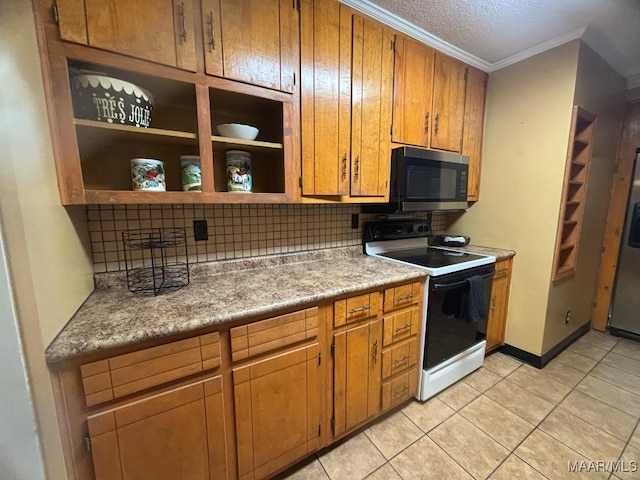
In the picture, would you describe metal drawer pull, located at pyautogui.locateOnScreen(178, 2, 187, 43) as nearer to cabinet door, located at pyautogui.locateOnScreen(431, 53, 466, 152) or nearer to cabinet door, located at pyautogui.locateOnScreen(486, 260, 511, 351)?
cabinet door, located at pyautogui.locateOnScreen(431, 53, 466, 152)

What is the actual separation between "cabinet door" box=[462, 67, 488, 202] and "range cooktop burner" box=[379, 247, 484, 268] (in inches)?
23.8

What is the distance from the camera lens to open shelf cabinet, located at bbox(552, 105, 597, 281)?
1.88 meters

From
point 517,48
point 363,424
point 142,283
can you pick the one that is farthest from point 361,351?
point 517,48

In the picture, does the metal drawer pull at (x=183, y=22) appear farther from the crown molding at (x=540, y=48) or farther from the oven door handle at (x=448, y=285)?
the crown molding at (x=540, y=48)

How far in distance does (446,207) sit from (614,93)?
1.83 m

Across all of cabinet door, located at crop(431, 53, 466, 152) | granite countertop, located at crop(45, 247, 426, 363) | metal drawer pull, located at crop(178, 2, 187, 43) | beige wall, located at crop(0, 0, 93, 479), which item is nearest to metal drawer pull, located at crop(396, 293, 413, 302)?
granite countertop, located at crop(45, 247, 426, 363)

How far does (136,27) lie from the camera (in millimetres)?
915

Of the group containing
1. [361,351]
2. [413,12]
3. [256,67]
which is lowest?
[361,351]

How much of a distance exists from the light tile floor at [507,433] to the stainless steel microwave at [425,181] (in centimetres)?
133

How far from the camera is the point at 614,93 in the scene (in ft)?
6.91

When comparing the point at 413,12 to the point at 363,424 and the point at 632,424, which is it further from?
the point at 632,424

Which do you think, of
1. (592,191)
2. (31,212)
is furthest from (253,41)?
(592,191)

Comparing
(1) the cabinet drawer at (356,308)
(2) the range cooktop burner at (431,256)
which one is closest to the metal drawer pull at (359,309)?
(1) the cabinet drawer at (356,308)

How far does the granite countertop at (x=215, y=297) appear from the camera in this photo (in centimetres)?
78
